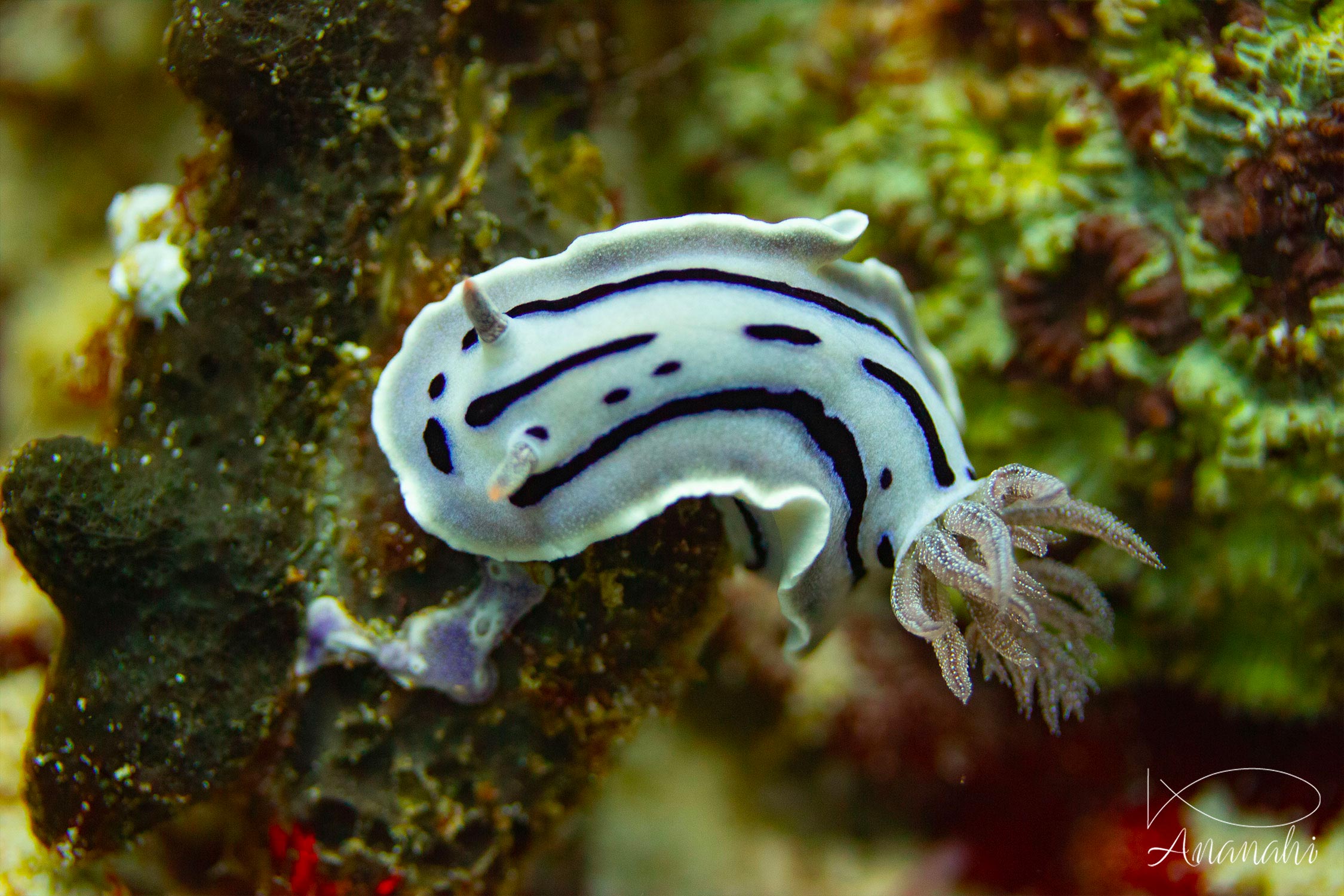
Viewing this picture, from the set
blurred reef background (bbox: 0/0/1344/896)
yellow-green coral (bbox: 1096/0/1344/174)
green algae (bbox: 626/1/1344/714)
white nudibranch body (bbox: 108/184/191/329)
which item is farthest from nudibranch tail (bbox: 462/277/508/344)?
yellow-green coral (bbox: 1096/0/1344/174)

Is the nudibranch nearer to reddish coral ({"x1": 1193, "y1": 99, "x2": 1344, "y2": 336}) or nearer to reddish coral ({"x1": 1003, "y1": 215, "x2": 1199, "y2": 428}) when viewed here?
reddish coral ({"x1": 1003, "y1": 215, "x2": 1199, "y2": 428})

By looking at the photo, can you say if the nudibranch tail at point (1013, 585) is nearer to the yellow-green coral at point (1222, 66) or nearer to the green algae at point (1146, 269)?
the green algae at point (1146, 269)

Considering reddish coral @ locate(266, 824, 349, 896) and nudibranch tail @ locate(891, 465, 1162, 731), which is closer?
nudibranch tail @ locate(891, 465, 1162, 731)

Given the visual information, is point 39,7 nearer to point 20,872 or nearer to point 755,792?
point 20,872

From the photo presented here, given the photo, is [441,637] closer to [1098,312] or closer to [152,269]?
[152,269]

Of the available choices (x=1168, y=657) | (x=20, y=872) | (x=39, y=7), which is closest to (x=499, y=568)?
Result: (x=20, y=872)

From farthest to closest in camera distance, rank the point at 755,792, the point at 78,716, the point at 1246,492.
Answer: the point at 755,792 → the point at 1246,492 → the point at 78,716
